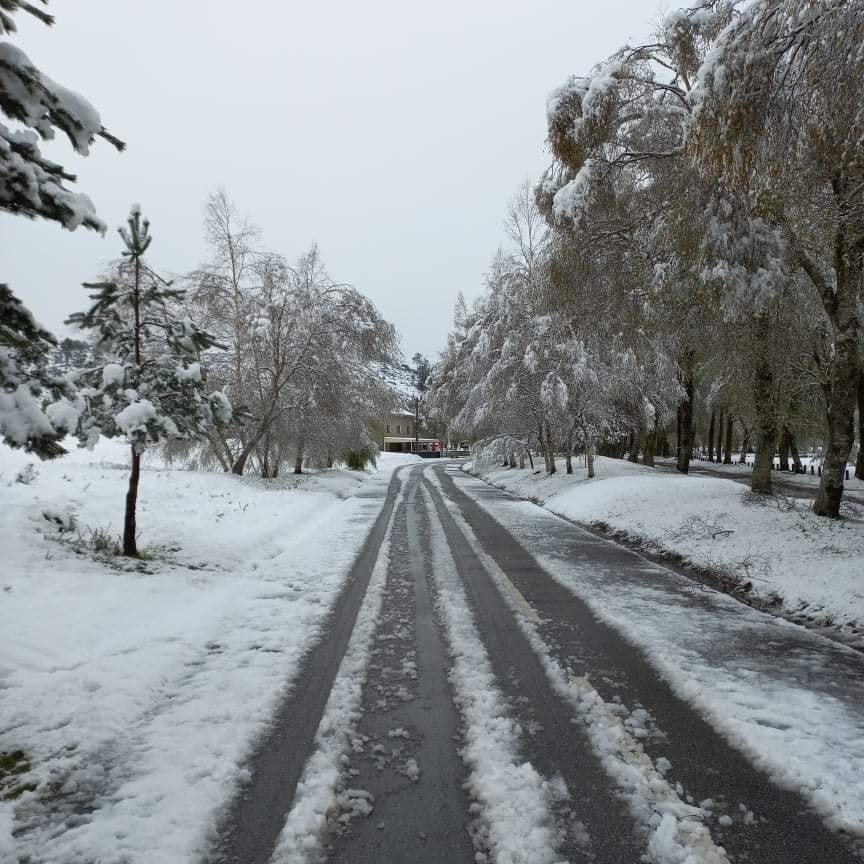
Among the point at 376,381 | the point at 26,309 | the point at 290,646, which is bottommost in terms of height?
the point at 290,646

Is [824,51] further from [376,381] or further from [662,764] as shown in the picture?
[376,381]

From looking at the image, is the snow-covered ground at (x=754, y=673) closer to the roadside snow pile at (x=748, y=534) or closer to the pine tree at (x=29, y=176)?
the roadside snow pile at (x=748, y=534)

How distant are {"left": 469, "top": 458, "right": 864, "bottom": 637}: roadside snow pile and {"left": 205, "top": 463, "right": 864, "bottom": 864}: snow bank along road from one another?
118 centimetres

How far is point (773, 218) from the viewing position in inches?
316

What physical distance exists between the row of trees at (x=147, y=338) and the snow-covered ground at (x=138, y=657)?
1.24 meters

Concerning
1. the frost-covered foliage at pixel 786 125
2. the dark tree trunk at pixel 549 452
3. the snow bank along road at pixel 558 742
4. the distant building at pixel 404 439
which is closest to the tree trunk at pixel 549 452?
the dark tree trunk at pixel 549 452

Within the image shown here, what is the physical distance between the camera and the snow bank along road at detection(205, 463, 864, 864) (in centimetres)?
254

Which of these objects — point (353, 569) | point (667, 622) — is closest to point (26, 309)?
point (353, 569)

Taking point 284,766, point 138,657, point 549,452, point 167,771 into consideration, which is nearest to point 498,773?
point 284,766

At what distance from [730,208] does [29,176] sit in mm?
8282

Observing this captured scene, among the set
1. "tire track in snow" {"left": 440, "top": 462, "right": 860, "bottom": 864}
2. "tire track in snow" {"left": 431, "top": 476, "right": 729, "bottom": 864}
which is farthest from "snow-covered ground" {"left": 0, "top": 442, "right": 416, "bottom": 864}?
"tire track in snow" {"left": 440, "top": 462, "right": 860, "bottom": 864}

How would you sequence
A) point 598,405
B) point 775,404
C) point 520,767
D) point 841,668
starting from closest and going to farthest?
point 520,767, point 841,668, point 775,404, point 598,405

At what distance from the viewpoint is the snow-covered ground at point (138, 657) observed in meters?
2.80

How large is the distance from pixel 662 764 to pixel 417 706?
5.26 ft
